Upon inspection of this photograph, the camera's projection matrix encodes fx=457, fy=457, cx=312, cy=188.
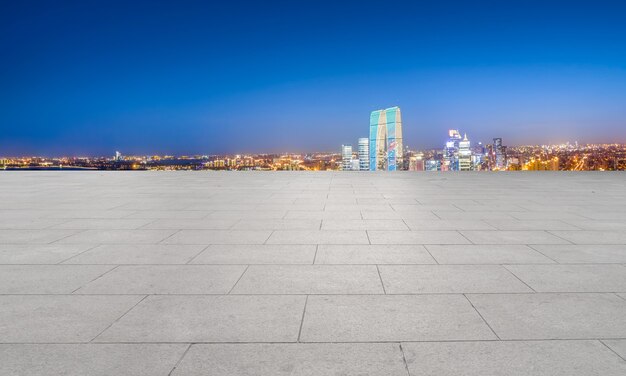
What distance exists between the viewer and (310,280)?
5465mm

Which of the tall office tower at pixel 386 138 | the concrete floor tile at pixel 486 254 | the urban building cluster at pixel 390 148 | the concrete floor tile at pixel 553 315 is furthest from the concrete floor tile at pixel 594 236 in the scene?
the tall office tower at pixel 386 138

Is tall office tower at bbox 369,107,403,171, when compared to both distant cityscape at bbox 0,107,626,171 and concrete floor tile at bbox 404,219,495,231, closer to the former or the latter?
distant cityscape at bbox 0,107,626,171

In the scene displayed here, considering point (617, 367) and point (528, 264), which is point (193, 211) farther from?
point (617, 367)

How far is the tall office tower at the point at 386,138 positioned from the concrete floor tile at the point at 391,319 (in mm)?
100028

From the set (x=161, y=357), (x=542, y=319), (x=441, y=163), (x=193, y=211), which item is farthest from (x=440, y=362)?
(x=441, y=163)

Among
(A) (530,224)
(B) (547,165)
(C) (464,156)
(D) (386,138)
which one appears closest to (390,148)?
(D) (386,138)

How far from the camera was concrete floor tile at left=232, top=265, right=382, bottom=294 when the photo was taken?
5090mm

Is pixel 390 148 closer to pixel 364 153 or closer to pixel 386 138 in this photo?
pixel 386 138

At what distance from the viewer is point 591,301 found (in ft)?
15.3

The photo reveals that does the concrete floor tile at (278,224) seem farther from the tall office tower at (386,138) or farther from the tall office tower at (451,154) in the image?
the tall office tower at (386,138)

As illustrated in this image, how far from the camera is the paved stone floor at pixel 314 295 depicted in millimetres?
3484

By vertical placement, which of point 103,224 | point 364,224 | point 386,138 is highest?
point 386,138

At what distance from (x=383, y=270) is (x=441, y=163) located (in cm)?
5337

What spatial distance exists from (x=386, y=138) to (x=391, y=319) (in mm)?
112639
